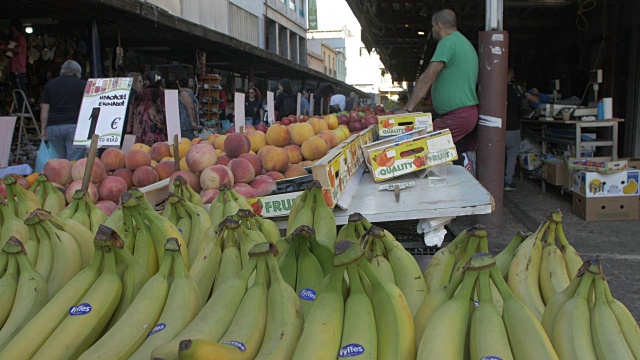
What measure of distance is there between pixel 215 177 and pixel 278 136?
126 centimetres

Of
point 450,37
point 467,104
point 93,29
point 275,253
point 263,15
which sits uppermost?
point 263,15

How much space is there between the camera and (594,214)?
251 inches

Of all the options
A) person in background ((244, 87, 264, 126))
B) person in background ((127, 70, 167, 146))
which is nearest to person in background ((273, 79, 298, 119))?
person in background ((244, 87, 264, 126))

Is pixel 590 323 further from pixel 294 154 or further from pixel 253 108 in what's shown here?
pixel 253 108

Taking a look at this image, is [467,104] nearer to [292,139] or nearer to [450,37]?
[450,37]

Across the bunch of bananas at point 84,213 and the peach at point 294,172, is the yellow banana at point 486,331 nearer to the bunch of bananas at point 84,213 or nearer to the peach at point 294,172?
the bunch of bananas at point 84,213

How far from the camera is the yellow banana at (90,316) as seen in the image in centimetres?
129

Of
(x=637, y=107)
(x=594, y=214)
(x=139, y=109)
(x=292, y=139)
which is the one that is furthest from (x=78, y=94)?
(x=637, y=107)

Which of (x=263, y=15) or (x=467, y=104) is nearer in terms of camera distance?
(x=467, y=104)

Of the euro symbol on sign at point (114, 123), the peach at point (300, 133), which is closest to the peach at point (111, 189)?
the euro symbol on sign at point (114, 123)

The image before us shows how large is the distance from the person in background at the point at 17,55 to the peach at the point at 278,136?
266 inches

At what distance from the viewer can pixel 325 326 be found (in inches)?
45.8

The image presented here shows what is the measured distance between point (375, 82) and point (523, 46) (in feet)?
225

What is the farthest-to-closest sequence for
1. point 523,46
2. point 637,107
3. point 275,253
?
1. point 523,46
2. point 637,107
3. point 275,253
